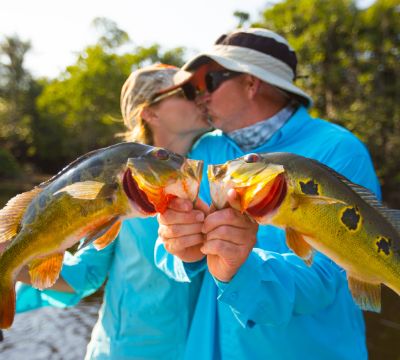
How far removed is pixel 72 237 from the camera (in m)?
2.00

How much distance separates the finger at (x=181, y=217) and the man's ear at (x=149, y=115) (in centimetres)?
206

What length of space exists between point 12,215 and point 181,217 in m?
0.91

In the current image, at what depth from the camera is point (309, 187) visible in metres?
1.81

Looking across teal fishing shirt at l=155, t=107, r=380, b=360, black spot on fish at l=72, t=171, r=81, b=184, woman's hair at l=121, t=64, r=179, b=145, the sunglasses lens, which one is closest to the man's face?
the sunglasses lens

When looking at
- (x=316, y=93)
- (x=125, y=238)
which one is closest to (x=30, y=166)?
(x=316, y=93)

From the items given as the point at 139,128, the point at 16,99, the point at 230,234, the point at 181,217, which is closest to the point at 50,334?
the point at 139,128

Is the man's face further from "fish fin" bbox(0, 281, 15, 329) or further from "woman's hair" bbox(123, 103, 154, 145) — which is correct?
"fish fin" bbox(0, 281, 15, 329)

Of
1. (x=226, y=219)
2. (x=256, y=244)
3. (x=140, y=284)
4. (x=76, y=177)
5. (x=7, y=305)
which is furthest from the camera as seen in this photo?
(x=140, y=284)

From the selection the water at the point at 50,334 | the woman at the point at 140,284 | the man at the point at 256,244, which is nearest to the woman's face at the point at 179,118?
the woman at the point at 140,284

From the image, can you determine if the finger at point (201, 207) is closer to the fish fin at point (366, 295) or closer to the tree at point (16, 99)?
the fish fin at point (366, 295)

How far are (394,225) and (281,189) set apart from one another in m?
0.56

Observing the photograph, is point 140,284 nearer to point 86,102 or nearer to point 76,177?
point 76,177

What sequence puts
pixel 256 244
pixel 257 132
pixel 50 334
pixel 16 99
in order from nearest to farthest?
pixel 256 244 → pixel 257 132 → pixel 50 334 → pixel 16 99

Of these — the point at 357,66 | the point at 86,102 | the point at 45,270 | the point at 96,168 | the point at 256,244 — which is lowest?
the point at 86,102
